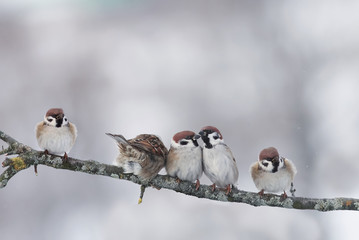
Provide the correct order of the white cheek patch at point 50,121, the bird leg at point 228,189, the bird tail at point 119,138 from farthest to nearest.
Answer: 1. the white cheek patch at point 50,121
2. the bird leg at point 228,189
3. the bird tail at point 119,138

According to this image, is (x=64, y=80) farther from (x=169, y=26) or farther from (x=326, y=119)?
(x=326, y=119)

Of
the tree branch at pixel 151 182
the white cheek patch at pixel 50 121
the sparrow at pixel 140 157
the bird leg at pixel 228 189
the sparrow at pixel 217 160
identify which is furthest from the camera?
the sparrow at pixel 217 160

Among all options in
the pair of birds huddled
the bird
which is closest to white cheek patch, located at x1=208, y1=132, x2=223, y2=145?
the pair of birds huddled

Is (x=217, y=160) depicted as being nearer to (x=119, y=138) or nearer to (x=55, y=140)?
(x=119, y=138)

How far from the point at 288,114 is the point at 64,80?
3.55 meters

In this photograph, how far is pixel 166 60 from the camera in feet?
32.7

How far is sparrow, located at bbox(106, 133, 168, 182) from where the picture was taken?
3.34 meters

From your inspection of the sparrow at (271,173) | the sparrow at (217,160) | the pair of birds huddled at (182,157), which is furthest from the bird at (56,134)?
the sparrow at (271,173)

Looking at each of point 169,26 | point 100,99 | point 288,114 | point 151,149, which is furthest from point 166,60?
point 151,149

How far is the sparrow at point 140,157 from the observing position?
3.34 m

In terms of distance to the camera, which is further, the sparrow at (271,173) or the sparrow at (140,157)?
the sparrow at (271,173)

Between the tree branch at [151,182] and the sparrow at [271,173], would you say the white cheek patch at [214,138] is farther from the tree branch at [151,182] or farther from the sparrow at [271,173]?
the tree branch at [151,182]

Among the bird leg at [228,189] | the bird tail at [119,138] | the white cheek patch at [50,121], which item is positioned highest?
the white cheek patch at [50,121]

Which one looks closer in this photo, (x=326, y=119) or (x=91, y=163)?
(x=91, y=163)
